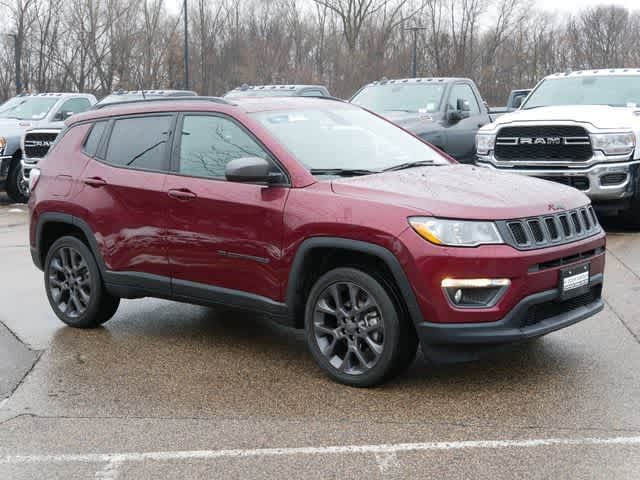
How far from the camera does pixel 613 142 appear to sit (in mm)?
10406

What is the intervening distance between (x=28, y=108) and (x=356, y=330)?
45.2 feet

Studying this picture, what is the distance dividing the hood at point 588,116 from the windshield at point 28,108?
9.52 metres

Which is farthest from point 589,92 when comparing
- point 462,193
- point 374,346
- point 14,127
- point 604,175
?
point 14,127

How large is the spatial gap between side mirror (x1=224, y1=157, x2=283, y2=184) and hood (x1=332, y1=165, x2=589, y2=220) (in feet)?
1.32

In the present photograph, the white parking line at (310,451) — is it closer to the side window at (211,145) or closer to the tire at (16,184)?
the side window at (211,145)

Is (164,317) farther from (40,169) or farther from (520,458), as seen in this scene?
(520,458)

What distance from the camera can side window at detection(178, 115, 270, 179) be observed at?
5867mm

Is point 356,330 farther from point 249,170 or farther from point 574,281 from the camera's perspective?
point 574,281

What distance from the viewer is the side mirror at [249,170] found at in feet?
17.7

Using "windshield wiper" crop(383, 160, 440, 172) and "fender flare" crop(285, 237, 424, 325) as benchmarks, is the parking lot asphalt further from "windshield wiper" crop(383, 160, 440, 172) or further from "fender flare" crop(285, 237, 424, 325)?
"windshield wiper" crop(383, 160, 440, 172)

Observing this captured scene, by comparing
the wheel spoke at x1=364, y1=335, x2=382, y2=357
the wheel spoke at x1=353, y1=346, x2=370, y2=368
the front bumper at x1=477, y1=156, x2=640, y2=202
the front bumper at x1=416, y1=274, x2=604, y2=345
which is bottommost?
the wheel spoke at x1=353, y1=346, x2=370, y2=368

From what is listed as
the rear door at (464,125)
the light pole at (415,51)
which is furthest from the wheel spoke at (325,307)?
the light pole at (415,51)

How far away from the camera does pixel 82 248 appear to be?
22.6 feet

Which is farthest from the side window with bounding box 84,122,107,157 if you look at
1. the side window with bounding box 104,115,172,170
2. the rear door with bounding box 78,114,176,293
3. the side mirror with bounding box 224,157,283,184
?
the side mirror with bounding box 224,157,283,184
